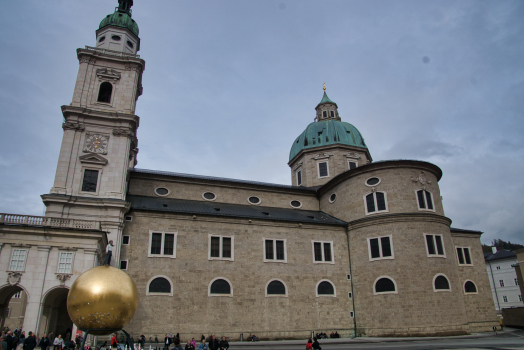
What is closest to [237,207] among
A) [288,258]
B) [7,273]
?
[288,258]

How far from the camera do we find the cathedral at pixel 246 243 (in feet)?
89.5

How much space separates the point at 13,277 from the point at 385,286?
1015 inches

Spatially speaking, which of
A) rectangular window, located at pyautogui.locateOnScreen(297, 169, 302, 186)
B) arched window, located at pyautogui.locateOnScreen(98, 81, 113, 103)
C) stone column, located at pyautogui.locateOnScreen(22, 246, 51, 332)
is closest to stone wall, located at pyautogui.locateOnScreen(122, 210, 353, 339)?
stone column, located at pyautogui.locateOnScreen(22, 246, 51, 332)

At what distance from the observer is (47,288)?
1988 cm

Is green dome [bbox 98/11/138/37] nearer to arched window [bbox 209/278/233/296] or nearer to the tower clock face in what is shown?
the tower clock face

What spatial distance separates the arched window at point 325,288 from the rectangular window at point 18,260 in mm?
21507

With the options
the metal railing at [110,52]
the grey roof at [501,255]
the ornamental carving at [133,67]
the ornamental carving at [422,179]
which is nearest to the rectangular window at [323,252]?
the ornamental carving at [422,179]

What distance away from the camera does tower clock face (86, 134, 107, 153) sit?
30297 mm

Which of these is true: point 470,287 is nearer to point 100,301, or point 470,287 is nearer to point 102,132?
point 100,301

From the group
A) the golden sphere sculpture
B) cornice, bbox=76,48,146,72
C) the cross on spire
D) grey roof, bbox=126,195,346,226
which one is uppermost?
the cross on spire

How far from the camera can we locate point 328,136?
46812 millimetres

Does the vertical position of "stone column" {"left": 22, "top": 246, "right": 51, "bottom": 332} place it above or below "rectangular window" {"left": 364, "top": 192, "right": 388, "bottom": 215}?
below

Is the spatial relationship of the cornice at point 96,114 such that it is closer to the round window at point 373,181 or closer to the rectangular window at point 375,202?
the round window at point 373,181

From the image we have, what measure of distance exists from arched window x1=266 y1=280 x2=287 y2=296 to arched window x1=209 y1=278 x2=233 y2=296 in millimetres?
3178
